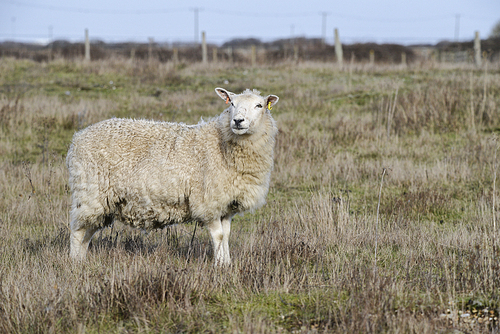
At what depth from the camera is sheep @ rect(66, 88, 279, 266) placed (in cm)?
462

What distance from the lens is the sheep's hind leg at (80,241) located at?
4922 millimetres

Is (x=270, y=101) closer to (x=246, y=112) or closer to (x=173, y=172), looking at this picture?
(x=246, y=112)

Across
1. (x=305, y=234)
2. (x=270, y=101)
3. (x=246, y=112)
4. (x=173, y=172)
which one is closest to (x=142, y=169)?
(x=173, y=172)

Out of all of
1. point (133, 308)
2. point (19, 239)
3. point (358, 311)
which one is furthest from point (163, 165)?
point (358, 311)

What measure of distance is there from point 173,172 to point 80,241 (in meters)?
1.24

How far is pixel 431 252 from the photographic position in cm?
471

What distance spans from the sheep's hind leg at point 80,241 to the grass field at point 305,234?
0.22 metres

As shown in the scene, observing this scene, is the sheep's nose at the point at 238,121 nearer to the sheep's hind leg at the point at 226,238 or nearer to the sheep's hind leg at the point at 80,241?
the sheep's hind leg at the point at 226,238

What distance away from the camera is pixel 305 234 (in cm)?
505

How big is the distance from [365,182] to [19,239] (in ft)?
16.3

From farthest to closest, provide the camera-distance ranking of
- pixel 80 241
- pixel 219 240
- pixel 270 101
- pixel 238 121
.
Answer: pixel 270 101
pixel 80 241
pixel 219 240
pixel 238 121

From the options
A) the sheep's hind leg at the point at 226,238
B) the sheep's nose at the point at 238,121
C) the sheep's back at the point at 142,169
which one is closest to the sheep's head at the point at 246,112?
the sheep's nose at the point at 238,121

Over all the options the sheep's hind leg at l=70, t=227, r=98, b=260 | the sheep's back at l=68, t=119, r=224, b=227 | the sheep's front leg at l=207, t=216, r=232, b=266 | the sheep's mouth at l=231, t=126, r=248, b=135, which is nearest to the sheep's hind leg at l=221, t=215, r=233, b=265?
the sheep's front leg at l=207, t=216, r=232, b=266

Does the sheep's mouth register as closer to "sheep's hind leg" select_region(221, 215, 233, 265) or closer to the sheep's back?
the sheep's back
